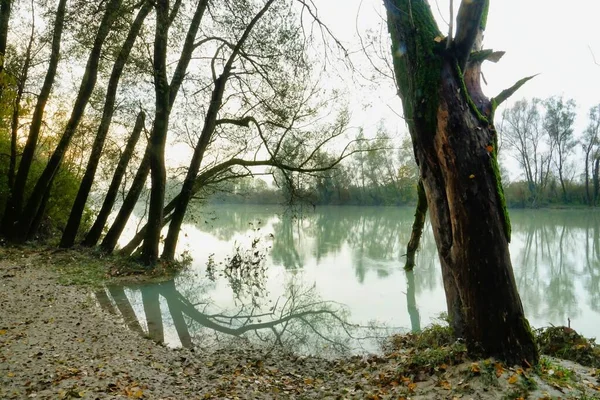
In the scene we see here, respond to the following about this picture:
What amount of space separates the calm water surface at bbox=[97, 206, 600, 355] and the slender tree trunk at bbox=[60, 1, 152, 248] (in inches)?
150

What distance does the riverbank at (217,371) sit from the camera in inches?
145

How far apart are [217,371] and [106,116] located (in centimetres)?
963

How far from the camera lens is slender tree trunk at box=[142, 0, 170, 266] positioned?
11117 mm

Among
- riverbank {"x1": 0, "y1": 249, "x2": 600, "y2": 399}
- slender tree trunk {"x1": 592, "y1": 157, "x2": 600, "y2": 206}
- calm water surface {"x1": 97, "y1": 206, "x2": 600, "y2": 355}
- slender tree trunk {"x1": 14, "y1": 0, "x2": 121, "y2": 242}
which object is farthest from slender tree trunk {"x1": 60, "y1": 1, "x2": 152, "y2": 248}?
slender tree trunk {"x1": 592, "y1": 157, "x2": 600, "y2": 206}

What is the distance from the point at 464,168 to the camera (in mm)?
4004

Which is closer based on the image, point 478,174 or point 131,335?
point 478,174

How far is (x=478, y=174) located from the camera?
3.98 meters

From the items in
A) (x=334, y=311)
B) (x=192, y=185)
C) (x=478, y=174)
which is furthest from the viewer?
(x=192, y=185)

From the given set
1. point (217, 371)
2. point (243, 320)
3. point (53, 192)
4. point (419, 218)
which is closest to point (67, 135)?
point (53, 192)

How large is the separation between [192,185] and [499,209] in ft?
33.3

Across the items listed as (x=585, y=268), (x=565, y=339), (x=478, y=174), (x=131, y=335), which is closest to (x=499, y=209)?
(x=478, y=174)

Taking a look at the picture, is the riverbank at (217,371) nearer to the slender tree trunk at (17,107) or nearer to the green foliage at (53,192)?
the slender tree trunk at (17,107)

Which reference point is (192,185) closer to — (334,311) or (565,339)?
(334,311)

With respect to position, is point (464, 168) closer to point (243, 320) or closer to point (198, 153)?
point (243, 320)
